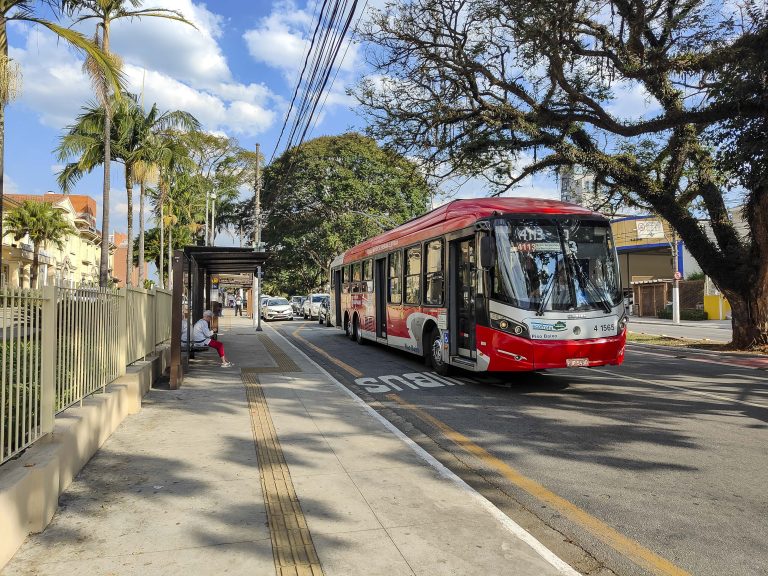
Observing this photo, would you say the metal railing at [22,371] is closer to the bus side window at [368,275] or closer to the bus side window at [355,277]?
the bus side window at [368,275]

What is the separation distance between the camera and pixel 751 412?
796 cm

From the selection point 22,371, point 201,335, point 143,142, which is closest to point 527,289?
point 22,371

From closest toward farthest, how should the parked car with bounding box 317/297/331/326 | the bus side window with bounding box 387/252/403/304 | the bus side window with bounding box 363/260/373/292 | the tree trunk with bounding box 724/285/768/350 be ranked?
the bus side window with bounding box 387/252/403/304, the tree trunk with bounding box 724/285/768/350, the bus side window with bounding box 363/260/373/292, the parked car with bounding box 317/297/331/326

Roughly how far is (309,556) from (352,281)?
15.5m

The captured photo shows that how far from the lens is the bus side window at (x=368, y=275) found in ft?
54.4

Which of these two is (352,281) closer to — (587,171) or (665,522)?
(587,171)

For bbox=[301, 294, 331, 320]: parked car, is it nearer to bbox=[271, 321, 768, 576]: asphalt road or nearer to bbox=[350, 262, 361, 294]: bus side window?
bbox=[350, 262, 361, 294]: bus side window

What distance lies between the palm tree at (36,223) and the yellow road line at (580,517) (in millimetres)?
48257

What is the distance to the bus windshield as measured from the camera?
8.95 meters

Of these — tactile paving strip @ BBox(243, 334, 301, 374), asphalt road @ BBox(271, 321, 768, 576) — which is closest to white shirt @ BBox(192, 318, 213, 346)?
tactile paving strip @ BBox(243, 334, 301, 374)

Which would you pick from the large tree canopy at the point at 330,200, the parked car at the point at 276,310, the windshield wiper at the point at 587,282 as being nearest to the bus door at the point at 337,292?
the windshield wiper at the point at 587,282

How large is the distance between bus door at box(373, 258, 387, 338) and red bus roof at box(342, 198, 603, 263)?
0.77m

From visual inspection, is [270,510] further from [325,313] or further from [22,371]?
[325,313]

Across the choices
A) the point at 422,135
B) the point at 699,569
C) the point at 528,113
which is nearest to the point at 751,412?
the point at 699,569
